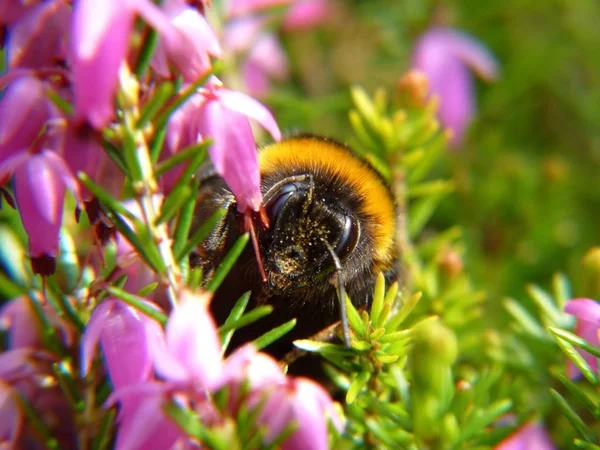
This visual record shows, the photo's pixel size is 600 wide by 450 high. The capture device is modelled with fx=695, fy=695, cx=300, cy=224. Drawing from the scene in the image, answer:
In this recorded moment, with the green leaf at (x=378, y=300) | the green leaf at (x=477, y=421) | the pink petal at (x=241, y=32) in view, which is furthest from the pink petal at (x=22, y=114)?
the pink petal at (x=241, y=32)

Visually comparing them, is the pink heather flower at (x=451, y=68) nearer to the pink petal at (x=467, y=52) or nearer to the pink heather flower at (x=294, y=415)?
the pink petal at (x=467, y=52)

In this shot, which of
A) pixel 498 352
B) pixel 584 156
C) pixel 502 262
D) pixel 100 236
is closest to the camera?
pixel 100 236

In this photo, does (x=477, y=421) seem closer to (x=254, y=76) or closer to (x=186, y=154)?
(x=186, y=154)

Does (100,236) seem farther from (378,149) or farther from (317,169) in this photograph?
(378,149)

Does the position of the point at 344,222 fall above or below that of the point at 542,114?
above

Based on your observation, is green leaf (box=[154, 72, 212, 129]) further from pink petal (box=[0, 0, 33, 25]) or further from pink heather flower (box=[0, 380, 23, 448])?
pink heather flower (box=[0, 380, 23, 448])

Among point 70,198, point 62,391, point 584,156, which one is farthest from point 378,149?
point 584,156

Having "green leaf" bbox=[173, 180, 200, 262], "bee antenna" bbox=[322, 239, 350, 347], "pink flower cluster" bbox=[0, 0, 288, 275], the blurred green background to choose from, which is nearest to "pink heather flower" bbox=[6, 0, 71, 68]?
"pink flower cluster" bbox=[0, 0, 288, 275]
